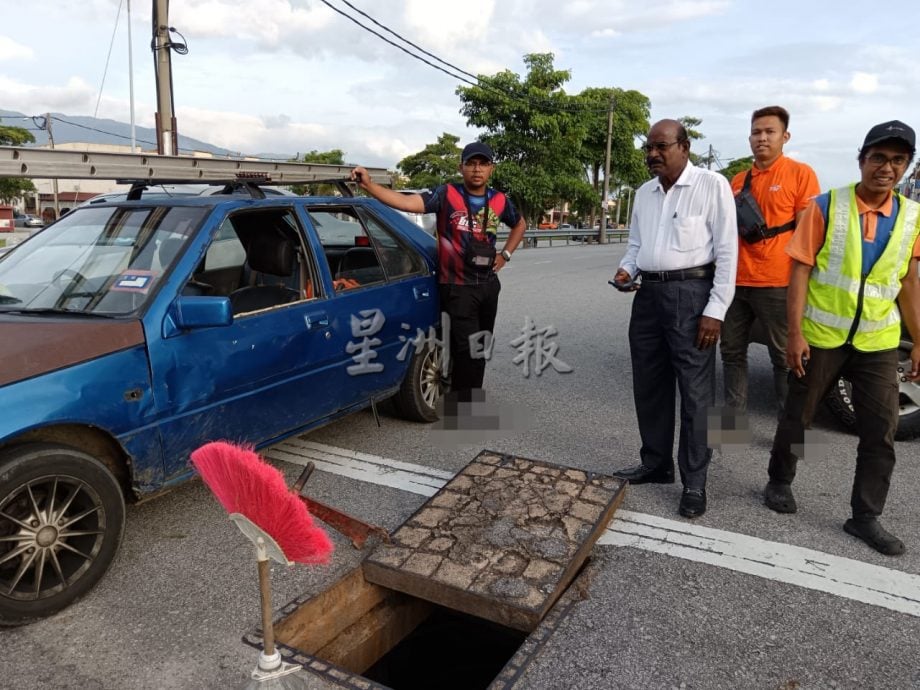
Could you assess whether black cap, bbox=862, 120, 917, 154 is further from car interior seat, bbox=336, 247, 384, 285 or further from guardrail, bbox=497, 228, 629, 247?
guardrail, bbox=497, 228, 629, 247

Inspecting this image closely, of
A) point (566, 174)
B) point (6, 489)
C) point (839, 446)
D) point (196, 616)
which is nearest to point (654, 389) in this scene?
point (839, 446)

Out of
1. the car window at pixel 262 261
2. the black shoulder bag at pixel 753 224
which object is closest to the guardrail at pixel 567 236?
the black shoulder bag at pixel 753 224

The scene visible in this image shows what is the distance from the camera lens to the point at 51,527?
2672mm

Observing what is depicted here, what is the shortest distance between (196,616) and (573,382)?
13.2ft

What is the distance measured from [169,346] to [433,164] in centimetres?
4351

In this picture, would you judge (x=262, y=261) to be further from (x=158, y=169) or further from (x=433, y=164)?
(x=433, y=164)

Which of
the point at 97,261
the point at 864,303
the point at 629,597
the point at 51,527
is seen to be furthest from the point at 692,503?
the point at 97,261

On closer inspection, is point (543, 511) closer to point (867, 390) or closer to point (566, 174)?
point (867, 390)

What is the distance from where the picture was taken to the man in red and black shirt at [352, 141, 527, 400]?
4.62 m

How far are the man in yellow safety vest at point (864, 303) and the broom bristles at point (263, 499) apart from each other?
2675 mm

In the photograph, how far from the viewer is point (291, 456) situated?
445cm

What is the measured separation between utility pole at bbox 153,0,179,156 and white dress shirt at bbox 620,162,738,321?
11.7 metres

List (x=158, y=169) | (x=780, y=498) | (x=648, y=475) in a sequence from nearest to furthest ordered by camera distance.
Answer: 1. (x=780, y=498)
2. (x=158, y=169)
3. (x=648, y=475)

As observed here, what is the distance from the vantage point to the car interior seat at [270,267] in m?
3.81
